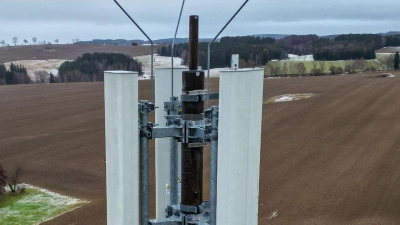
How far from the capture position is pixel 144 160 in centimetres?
557

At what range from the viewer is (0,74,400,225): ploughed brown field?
21.9 meters

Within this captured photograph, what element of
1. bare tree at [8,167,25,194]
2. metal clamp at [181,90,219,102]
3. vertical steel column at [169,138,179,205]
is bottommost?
bare tree at [8,167,25,194]

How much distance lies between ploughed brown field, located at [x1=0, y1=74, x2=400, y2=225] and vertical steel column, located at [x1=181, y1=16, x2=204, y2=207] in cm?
1575

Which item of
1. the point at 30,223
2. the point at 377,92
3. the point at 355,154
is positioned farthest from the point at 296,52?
the point at 30,223

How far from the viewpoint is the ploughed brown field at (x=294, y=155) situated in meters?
21.9

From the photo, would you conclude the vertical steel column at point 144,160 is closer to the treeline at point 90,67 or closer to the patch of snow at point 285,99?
the patch of snow at point 285,99

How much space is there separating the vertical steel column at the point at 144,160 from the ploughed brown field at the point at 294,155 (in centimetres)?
1579

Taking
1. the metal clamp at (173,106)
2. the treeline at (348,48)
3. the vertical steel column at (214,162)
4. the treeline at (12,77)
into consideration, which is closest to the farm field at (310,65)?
the treeline at (348,48)

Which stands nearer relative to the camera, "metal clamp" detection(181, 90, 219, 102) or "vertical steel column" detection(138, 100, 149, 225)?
"metal clamp" detection(181, 90, 219, 102)

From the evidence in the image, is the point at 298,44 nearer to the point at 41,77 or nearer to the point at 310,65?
the point at 310,65

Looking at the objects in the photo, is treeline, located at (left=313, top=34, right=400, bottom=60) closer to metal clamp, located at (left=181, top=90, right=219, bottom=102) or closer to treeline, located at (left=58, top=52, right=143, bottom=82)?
treeline, located at (left=58, top=52, right=143, bottom=82)

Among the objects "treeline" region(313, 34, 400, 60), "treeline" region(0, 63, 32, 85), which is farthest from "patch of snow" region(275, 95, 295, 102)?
"treeline" region(313, 34, 400, 60)

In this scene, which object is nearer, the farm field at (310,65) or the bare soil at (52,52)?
the farm field at (310,65)

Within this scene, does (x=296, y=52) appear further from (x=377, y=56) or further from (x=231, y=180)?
(x=231, y=180)
